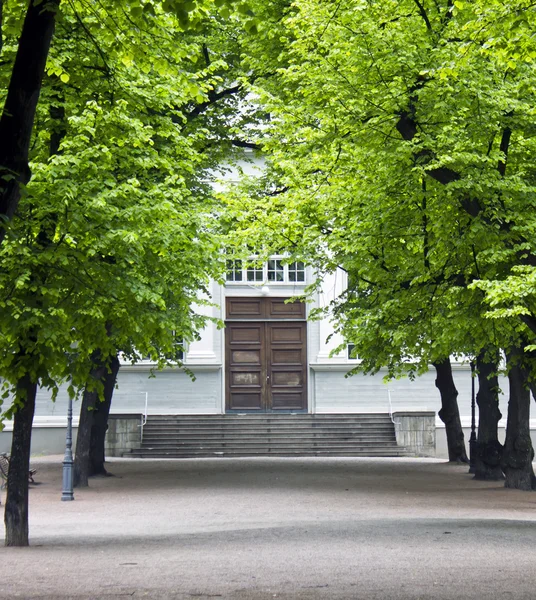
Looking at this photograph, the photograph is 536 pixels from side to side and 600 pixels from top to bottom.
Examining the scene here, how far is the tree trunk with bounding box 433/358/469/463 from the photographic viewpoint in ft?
82.2

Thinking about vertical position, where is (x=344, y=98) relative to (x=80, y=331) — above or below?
above

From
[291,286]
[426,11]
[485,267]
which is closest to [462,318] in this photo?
[485,267]

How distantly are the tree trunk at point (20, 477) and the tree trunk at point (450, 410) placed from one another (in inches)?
535

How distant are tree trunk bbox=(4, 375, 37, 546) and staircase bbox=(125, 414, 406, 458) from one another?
54.3ft

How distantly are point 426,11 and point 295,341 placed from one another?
67.0 ft

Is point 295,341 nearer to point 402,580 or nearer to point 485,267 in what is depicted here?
point 485,267

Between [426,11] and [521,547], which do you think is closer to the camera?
[521,547]

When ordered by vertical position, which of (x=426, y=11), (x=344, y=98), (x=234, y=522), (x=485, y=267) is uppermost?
(x=426, y=11)

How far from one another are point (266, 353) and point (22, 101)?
27800mm

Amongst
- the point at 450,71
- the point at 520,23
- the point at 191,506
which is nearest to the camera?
the point at 520,23

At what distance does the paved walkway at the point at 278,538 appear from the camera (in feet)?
28.0

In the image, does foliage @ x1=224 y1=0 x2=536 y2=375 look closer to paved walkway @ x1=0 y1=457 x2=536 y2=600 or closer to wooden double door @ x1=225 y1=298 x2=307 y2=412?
paved walkway @ x1=0 y1=457 x2=536 y2=600

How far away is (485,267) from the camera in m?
13.5

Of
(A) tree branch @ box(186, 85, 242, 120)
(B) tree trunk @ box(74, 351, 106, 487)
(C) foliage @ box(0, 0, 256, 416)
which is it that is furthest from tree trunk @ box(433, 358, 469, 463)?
(C) foliage @ box(0, 0, 256, 416)
